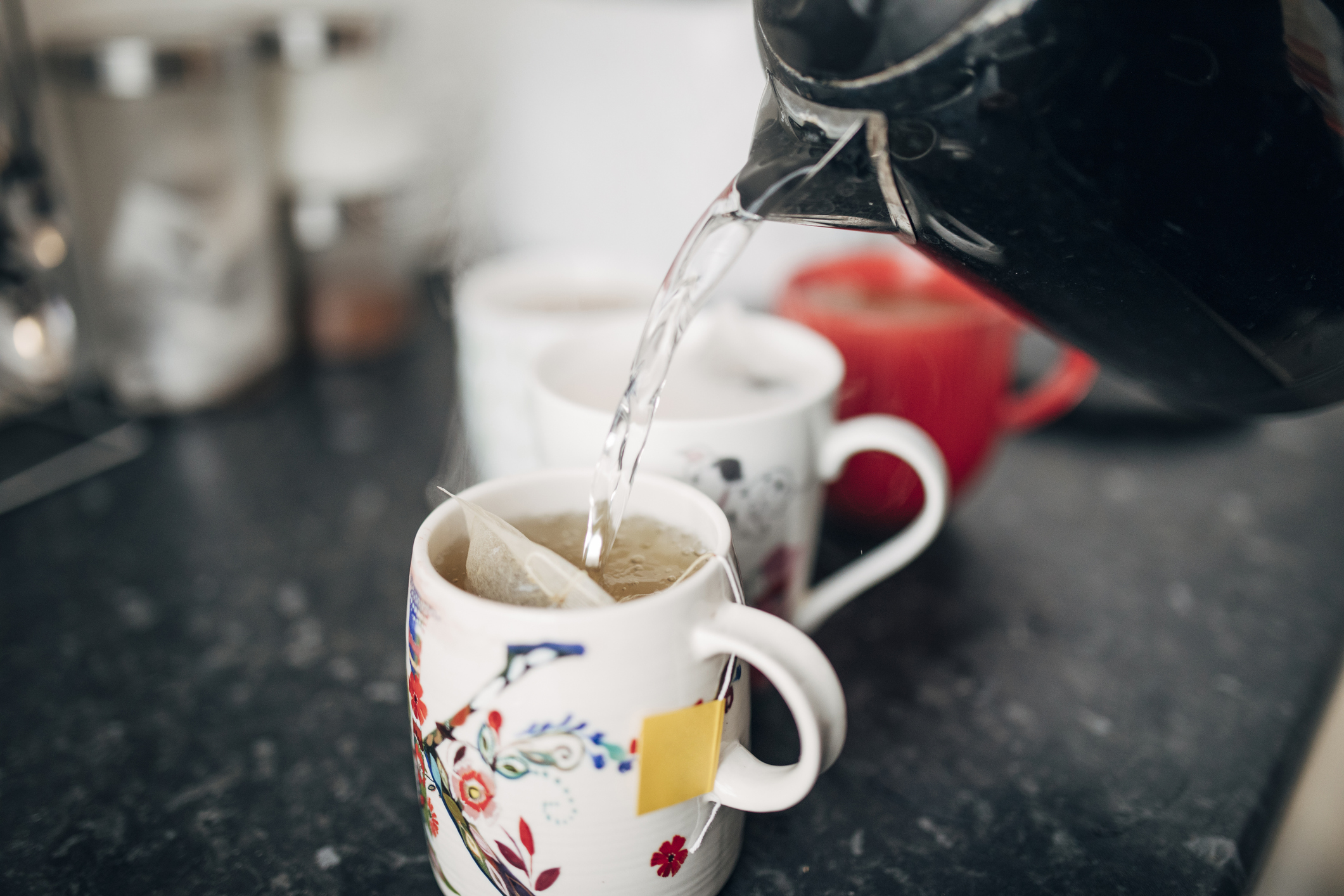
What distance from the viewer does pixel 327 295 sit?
2.91 feet

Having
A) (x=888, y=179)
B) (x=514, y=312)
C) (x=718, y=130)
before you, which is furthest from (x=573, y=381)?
(x=718, y=130)

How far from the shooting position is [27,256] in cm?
66

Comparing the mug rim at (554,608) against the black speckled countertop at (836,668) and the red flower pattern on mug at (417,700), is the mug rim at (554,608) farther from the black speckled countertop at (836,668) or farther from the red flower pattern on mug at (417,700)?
→ the black speckled countertop at (836,668)

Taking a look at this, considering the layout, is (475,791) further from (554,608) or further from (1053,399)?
(1053,399)

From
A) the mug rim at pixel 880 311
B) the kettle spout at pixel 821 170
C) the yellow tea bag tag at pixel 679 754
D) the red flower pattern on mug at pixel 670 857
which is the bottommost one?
the red flower pattern on mug at pixel 670 857

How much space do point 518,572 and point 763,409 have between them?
18 cm

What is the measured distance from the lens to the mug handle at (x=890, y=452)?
0.49 m

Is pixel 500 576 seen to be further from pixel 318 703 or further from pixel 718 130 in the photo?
pixel 718 130

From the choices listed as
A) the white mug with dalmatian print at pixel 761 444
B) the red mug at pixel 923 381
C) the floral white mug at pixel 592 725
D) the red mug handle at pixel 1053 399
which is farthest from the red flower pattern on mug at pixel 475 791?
the red mug handle at pixel 1053 399

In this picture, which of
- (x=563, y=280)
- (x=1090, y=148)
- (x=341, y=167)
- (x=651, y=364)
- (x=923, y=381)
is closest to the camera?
(x=1090, y=148)

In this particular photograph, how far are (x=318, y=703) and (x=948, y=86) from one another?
1.42ft

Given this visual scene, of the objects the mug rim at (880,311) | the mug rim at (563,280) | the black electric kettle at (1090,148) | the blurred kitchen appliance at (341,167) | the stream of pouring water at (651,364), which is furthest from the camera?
the blurred kitchen appliance at (341,167)

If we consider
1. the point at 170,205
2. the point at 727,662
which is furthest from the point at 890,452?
the point at 170,205

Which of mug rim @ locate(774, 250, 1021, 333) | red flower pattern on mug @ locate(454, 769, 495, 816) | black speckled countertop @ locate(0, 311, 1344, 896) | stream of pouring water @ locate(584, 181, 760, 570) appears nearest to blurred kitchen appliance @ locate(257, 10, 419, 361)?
black speckled countertop @ locate(0, 311, 1344, 896)
